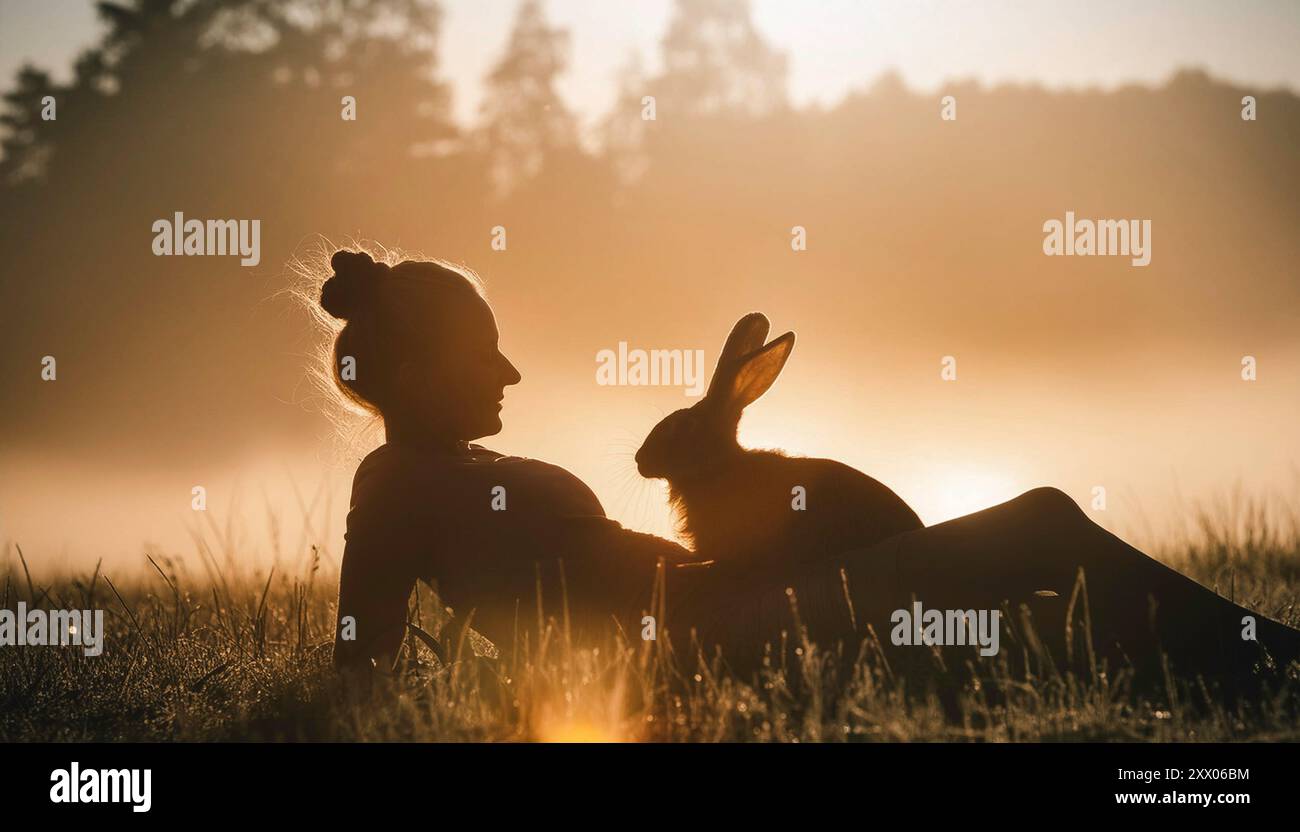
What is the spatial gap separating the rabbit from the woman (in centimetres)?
11

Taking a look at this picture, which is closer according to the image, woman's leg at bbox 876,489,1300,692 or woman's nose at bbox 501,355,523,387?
woman's leg at bbox 876,489,1300,692

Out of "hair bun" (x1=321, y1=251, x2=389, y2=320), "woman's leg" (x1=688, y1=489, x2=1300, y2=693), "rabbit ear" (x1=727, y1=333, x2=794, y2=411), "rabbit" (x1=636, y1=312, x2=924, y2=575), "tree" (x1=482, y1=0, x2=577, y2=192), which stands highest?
"tree" (x1=482, y1=0, x2=577, y2=192)

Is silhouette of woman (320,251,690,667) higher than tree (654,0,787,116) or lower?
lower

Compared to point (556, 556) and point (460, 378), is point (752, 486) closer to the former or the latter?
point (556, 556)

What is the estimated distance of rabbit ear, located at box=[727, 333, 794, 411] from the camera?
3.78 meters

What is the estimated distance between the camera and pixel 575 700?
3.51 m

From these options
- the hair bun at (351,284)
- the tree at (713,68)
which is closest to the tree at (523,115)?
the tree at (713,68)

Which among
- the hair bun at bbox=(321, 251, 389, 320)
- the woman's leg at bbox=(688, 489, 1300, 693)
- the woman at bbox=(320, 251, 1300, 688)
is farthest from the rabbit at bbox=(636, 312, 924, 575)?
the hair bun at bbox=(321, 251, 389, 320)

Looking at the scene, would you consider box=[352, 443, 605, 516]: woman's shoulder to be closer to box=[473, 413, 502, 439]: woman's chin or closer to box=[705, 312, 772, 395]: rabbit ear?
box=[473, 413, 502, 439]: woman's chin

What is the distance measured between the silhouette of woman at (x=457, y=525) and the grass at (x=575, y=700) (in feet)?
0.49

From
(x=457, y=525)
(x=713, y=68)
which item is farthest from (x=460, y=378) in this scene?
(x=713, y=68)

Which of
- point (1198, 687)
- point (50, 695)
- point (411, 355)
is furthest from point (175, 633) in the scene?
point (1198, 687)

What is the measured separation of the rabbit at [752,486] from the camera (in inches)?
150

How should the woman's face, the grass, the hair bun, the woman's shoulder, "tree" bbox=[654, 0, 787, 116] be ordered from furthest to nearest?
"tree" bbox=[654, 0, 787, 116] < the hair bun < the woman's face < the woman's shoulder < the grass
